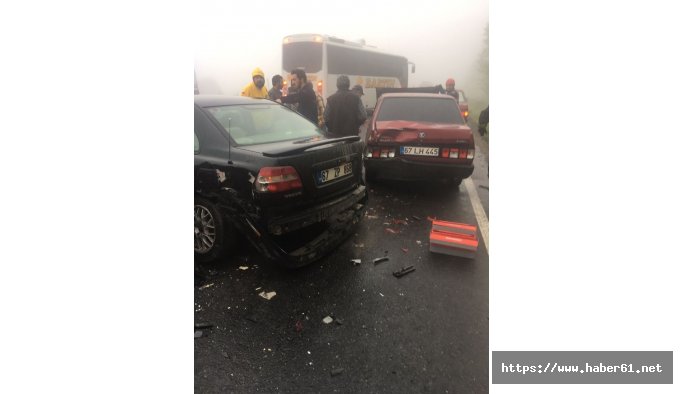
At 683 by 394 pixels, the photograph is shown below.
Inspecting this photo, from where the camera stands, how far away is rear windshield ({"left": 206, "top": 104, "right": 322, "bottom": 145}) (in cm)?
291

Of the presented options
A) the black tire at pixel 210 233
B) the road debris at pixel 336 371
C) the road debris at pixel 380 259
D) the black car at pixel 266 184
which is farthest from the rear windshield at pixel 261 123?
the road debris at pixel 336 371

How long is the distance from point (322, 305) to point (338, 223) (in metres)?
0.92

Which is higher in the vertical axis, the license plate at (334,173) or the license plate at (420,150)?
the license plate at (420,150)

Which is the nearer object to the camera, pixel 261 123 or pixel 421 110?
pixel 261 123

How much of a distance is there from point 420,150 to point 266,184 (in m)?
2.58

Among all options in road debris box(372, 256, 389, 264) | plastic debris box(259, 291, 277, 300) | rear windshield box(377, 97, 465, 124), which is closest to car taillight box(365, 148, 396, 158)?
rear windshield box(377, 97, 465, 124)

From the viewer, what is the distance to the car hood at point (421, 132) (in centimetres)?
446

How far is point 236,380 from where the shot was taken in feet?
6.06

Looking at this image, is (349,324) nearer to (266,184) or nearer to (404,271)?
(404,271)

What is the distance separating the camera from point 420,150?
178 inches

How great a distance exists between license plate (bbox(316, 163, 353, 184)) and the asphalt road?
713 millimetres

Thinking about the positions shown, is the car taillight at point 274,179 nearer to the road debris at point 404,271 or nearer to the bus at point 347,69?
the road debris at point 404,271

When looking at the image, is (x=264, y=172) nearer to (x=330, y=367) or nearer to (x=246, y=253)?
(x=246, y=253)

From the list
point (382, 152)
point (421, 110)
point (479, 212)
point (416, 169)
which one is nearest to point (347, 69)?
point (421, 110)
